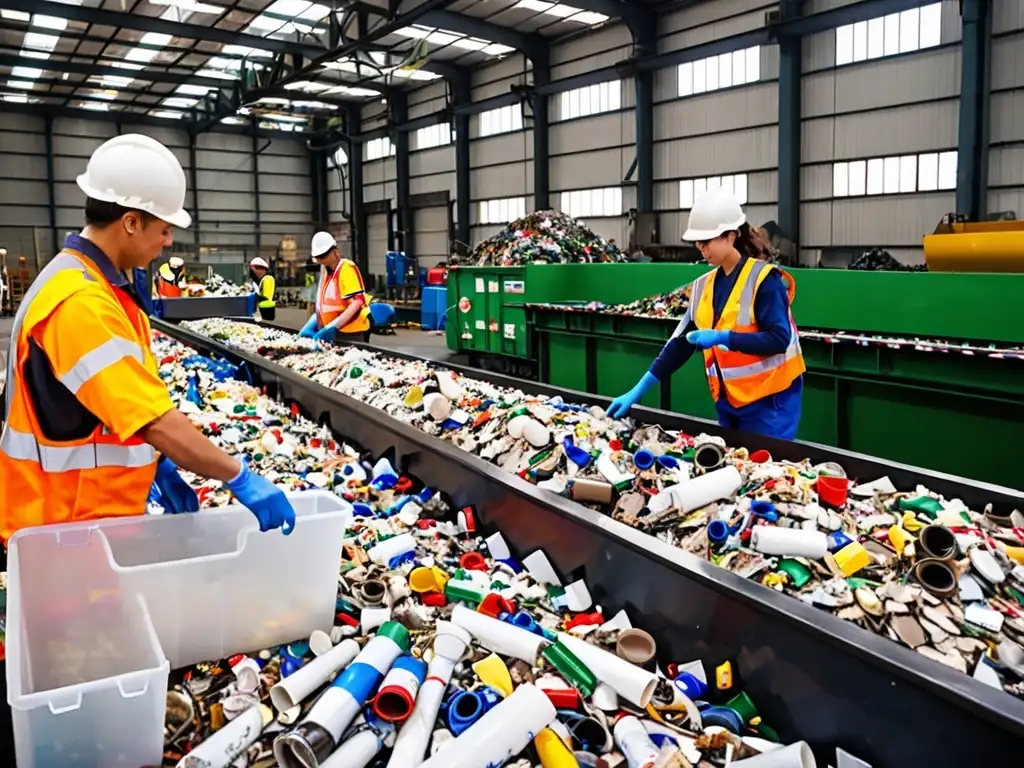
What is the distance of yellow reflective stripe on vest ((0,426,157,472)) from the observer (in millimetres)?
1771

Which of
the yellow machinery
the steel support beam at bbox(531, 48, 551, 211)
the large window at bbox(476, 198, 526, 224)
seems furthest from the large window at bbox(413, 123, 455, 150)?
the yellow machinery

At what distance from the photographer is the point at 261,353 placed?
255 inches

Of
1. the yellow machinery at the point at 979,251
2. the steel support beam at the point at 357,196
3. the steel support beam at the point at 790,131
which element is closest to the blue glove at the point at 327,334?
the yellow machinery at the point at 979,251

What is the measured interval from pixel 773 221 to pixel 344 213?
49.5ft

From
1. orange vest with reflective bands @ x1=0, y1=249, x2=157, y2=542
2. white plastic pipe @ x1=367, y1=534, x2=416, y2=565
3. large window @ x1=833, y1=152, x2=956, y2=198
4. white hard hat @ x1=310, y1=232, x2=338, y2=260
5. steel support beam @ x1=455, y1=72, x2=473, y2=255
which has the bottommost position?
white plastic pipe @ x1=367, y1=534, x2=416, y2=565

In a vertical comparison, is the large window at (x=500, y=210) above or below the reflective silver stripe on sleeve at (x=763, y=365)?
above

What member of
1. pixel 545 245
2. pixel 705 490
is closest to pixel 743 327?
pixel 705 490

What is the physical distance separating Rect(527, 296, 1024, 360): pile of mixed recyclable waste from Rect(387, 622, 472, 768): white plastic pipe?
3.33m

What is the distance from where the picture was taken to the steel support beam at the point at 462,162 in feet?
63.6

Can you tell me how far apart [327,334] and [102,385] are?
513 centimetres

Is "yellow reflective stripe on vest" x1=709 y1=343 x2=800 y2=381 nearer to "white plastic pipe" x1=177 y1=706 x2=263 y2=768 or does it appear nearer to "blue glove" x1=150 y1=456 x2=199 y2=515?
"blue glove" x1=150 y1=456 x2=199 y2=515

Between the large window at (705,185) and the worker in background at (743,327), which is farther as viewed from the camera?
the large window at (705,185)

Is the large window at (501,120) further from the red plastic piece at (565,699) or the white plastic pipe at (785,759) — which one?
the white plastic pipe at (785,759)

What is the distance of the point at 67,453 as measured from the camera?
5.90 feet
